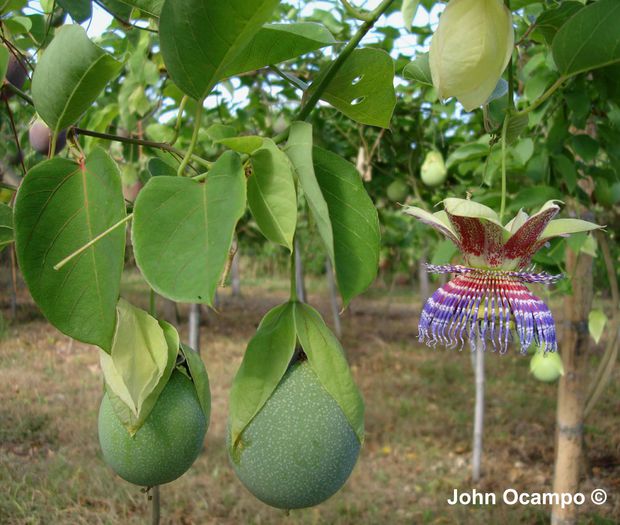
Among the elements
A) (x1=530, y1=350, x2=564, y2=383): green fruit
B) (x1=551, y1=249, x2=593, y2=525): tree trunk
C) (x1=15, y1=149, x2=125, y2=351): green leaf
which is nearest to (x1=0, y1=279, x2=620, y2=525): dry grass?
(x1=551, y1=249, x2=593, y2=525): tree trunk

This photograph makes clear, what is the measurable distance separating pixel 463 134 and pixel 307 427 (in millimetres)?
2460

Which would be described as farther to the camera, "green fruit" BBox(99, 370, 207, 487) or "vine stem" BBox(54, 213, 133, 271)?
"green fruit" BBox(99, 370, 207, 487)

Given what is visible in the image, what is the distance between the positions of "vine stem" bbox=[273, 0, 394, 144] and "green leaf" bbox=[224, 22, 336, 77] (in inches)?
0.7

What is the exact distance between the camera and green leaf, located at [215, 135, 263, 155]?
1.55 feet

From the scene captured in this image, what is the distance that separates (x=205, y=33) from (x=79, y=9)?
0.39 metres

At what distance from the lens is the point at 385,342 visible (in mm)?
6680

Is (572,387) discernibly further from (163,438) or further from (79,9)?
(79,9)

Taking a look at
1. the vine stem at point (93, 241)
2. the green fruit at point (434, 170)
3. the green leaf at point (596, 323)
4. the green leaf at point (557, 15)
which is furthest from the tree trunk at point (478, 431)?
the vine stem at point (93, 241)

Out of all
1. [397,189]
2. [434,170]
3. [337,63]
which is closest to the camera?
[337,63]

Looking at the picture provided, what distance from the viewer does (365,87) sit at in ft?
2.00

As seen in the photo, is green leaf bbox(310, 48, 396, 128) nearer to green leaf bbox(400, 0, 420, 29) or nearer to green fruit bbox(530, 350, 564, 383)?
green leaf bbox(400, 0, 420, 29)

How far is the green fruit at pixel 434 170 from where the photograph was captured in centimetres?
236

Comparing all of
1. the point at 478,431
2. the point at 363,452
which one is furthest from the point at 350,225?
the point at 363,452

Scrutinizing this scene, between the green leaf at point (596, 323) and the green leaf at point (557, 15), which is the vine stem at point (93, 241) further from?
the green leaf at point (596, 323)
